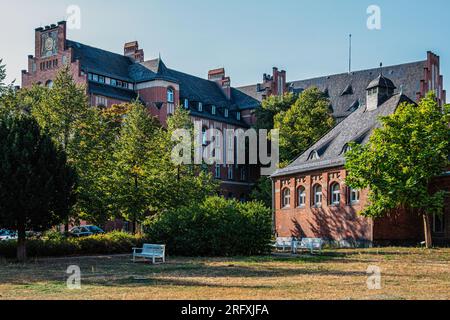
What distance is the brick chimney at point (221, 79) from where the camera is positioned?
90.7m

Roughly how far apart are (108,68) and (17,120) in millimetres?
44545

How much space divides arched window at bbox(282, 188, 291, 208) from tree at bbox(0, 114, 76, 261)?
22.9 metres

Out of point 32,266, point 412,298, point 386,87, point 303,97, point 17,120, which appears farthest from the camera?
point 303,97

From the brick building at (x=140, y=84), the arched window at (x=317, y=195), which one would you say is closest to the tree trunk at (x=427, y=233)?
the arched window at (x=317, y=195)

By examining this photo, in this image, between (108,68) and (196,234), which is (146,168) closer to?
(196,234)

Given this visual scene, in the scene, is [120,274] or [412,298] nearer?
[412,298]

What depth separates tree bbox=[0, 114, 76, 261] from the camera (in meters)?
27.2

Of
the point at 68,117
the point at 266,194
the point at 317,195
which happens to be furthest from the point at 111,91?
the point at 68,117

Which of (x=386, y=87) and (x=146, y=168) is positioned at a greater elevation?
(x=386, y=87)

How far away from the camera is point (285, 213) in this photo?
49469 mm

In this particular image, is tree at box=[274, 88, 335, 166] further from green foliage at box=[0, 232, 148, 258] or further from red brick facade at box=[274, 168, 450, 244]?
green foliage at box=[0, 232, 148, 258]

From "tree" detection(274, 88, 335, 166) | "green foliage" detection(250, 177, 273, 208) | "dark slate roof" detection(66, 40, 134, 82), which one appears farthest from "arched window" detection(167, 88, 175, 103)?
"tree" detection(274, 88, 335, 166)

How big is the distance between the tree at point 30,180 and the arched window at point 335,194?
65.1 ft

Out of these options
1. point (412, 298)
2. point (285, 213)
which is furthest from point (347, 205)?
point (412, 298)
